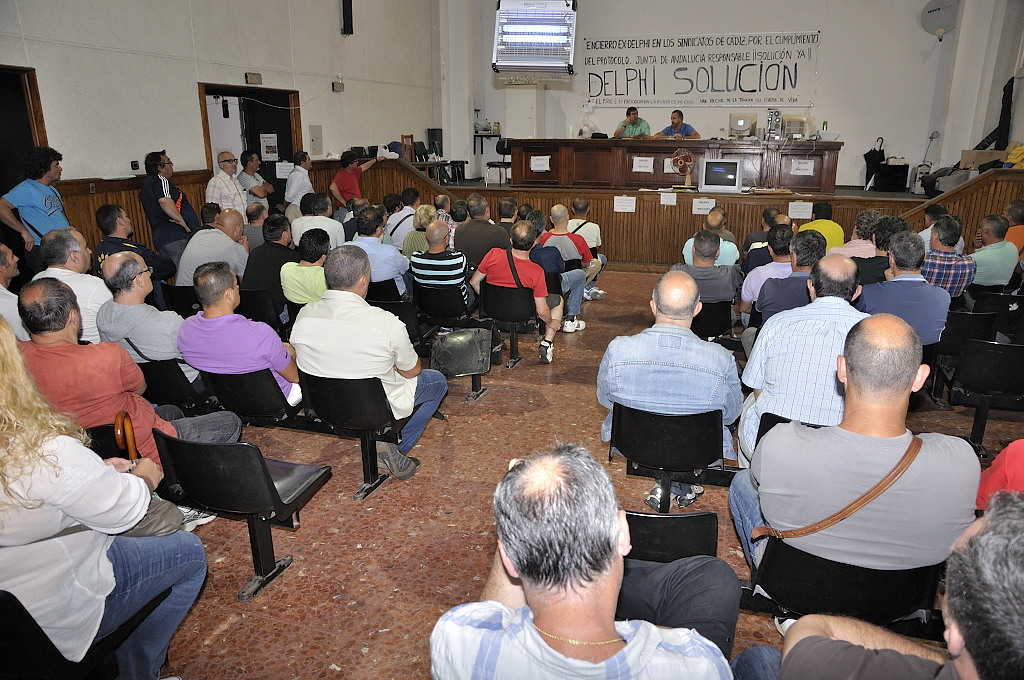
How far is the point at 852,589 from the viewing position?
1712 millimetres

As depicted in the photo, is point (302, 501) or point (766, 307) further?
point (766, 307)

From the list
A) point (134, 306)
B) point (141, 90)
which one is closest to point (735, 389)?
point (134, 306)

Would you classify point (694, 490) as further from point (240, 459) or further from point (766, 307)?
point (240, 459)

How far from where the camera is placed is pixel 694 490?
325 centimetres

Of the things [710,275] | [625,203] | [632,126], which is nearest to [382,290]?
[710,275]

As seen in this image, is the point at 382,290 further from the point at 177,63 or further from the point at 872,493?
the point at 177,63

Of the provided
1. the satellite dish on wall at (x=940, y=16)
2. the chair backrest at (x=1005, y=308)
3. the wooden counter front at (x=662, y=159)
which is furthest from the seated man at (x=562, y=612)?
the satellite dish on wall at (x=940, y=16)

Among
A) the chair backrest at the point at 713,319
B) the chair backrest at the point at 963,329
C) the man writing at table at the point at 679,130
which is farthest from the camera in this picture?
the man writing at table at the point at 679,130

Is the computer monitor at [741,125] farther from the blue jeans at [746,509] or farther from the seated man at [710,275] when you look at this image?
the blue jeans at [746,509]

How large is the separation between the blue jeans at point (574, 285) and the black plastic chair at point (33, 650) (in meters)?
4.38

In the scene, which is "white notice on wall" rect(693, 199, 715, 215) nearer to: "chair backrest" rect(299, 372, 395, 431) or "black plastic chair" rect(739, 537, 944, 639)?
"chair backrest" rect(299, 372, 395, 431)

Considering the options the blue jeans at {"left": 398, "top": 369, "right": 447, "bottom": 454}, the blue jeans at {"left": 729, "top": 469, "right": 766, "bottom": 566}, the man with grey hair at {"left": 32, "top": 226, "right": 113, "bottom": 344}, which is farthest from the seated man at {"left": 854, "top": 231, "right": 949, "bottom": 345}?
the man with grey hair at {"left": 32, "top": 226, "right": 113, "bottom": 344}

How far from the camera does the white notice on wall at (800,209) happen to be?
26.9ft

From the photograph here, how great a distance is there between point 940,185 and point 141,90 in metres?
10.4
